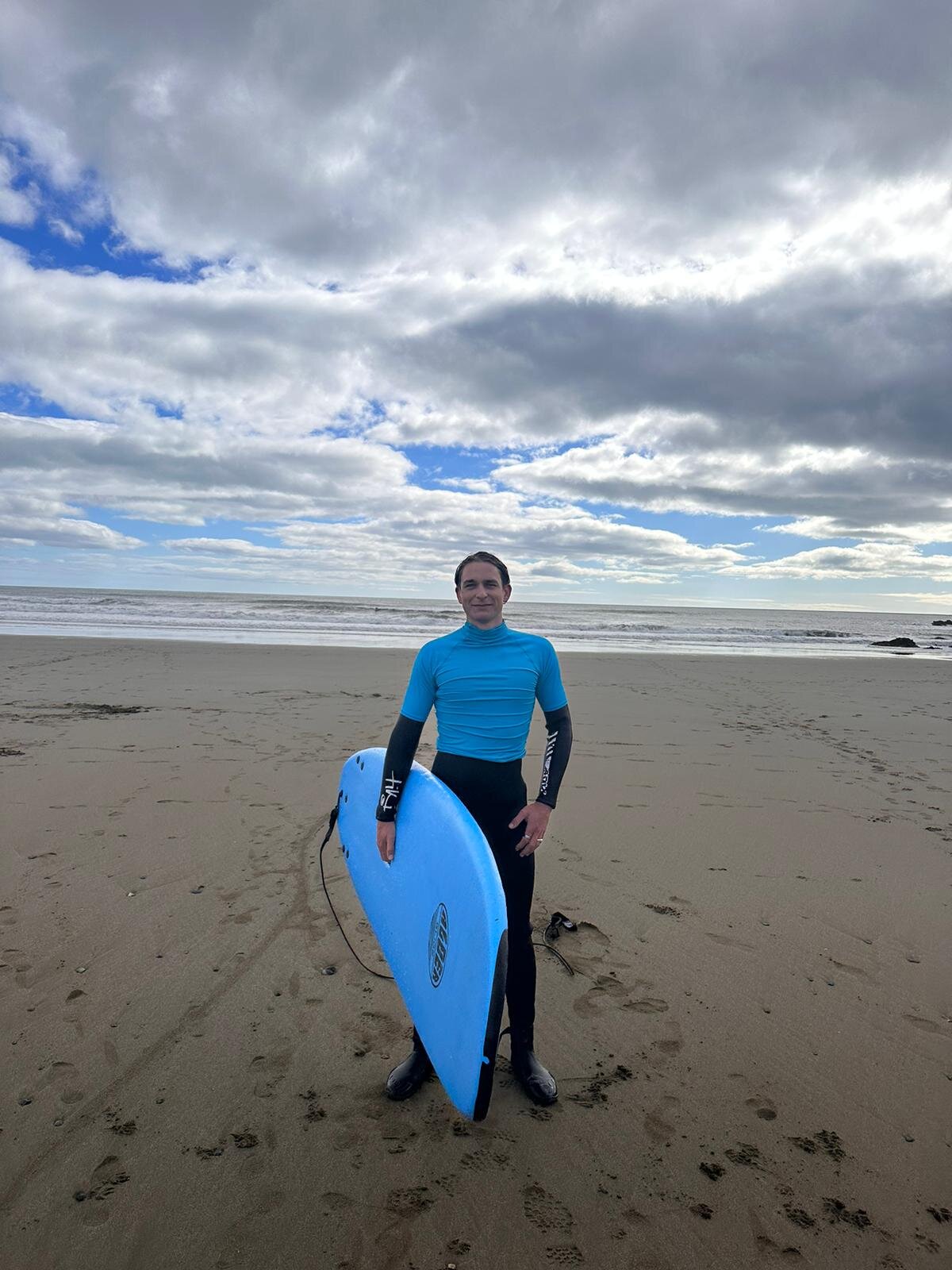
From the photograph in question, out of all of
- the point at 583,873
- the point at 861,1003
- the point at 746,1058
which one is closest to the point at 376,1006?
the point at 746,1058

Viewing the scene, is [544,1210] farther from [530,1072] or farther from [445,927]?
[445,927]

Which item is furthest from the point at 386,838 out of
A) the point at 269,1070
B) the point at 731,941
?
the point at 731,941

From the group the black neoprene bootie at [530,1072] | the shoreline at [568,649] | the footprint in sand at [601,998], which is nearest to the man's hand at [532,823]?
the black neoprene bootie at [530,1072]

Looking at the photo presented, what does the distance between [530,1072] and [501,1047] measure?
0.35 metres

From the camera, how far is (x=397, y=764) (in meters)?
2.72

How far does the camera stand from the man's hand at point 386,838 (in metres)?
2.77

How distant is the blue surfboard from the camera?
2055 mm

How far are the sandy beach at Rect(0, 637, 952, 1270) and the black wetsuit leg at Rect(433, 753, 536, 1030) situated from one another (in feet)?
1.26

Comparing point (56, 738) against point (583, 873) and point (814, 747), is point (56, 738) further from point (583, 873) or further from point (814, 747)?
point (814, 747)

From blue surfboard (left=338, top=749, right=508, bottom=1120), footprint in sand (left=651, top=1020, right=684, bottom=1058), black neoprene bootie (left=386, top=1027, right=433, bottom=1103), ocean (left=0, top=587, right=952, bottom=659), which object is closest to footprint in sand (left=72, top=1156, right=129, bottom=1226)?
black neoprene bootie (left=386, top=1027, right=433, bottom=1103)

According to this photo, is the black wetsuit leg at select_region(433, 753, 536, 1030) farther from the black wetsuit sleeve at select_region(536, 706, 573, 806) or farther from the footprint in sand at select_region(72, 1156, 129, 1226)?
the footprint in sand at select_region(72, 1156, 129, 1226)

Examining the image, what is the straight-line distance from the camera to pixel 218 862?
4594mm

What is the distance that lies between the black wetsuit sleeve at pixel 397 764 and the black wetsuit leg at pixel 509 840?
155 millimetres

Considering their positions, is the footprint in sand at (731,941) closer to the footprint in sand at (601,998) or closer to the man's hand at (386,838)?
the footprint in sand at (601,998)
